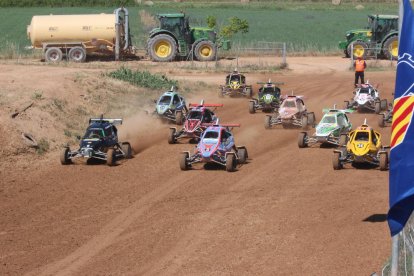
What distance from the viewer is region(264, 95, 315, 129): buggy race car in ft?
106

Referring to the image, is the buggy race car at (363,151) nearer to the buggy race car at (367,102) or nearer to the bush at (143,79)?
the buggy race car at (367,102)

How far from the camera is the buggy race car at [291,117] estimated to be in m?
32.2

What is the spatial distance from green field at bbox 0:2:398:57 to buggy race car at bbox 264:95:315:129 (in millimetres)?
27422

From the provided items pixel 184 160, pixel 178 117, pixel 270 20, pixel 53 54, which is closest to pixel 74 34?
pixel 53 54

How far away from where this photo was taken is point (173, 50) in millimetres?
53562

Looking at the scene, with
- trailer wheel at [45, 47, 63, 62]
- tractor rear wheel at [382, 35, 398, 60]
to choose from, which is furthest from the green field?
tractor rear wheel at [382, 35, 398, 60]

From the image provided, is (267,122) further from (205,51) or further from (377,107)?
(205,51)

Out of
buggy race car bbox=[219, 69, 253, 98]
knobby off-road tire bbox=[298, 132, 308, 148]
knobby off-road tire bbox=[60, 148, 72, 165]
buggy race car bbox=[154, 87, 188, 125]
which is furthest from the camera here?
buggy race car bbox=[219, 69, 253, 98]

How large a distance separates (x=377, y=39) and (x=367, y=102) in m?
22.1

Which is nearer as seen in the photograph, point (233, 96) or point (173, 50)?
point (233, 96)

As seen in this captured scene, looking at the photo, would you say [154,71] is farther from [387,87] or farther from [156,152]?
→ [156,152]

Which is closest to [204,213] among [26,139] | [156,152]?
[156,152]

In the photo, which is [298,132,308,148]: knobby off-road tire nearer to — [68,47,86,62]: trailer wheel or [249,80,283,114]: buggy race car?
[249,80,283,114]: buggy race car

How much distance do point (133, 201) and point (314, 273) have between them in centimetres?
723
